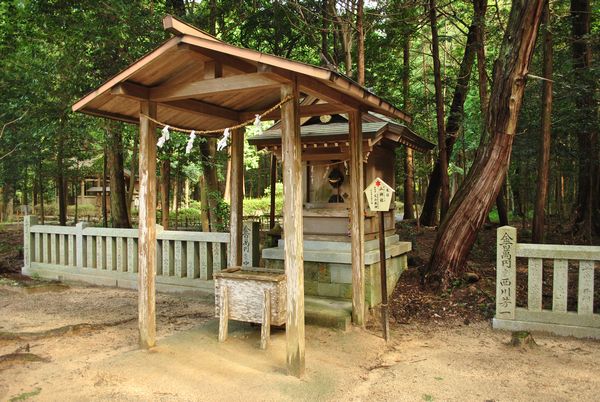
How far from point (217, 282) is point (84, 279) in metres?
5.66

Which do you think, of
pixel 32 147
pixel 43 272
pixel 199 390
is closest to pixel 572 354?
pixel 199 390

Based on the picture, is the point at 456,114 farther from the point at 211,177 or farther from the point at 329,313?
the point at 329,313

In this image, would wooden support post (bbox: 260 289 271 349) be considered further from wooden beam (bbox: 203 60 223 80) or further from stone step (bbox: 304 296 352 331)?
wooden beam (bbox: 203 60 223 80)

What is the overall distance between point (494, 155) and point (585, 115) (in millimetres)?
3174

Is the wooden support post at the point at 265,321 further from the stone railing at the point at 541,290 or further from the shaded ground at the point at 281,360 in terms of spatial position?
the stone railing at the point at 541,290

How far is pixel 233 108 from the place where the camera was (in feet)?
21.6

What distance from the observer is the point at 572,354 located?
515 cm

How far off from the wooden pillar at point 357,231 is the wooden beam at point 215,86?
6.58 ft

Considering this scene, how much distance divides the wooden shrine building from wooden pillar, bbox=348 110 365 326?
0.01 meters

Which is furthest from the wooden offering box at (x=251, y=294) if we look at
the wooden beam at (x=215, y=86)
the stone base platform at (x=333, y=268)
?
the wooden beam at (x=215, y=86)

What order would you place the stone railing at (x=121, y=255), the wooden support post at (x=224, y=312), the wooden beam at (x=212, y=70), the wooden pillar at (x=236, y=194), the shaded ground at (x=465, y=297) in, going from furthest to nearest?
the stone railing at (x=121, y=255) → the shaded ground at (x=465, y=297) → the wooden pillar at (x=236, y=194) → the wooden support post at (x=224, y=312) → the wooden beam at (x=212, y=70)

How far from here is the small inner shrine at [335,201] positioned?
689 centimetres

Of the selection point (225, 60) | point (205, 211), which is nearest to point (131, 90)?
point (225, 60)

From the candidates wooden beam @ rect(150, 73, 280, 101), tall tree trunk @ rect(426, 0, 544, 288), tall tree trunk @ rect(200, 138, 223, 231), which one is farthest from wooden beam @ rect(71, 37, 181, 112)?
tall tree trunk @ rect(200, 138, 223, 231)
